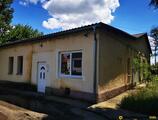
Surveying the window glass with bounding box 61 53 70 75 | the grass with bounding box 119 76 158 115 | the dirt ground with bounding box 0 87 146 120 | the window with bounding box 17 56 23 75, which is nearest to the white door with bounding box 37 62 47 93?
the window glass with bounding box 61 53 70 75

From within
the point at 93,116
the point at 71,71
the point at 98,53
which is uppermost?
the point at 98,53

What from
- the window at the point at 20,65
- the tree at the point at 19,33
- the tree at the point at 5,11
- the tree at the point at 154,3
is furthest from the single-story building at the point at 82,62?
the tree at the point at 19,33

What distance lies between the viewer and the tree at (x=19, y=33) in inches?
1414

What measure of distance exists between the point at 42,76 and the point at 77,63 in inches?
153

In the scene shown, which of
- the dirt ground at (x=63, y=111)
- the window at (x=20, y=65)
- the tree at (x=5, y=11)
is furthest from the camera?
the tree at (x=5, y=11)

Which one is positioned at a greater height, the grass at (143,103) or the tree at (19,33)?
the tree at (19,33)

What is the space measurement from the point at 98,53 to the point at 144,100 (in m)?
3.68

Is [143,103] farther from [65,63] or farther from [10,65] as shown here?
[10,65]

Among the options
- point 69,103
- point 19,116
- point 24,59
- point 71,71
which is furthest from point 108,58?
point 24,59

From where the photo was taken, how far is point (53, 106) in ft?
42.3

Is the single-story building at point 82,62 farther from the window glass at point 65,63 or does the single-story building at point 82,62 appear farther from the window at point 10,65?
the window at point 10,65

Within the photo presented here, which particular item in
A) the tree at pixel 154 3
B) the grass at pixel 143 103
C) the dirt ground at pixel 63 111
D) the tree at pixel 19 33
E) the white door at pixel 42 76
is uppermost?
the tree at pixel 19 33

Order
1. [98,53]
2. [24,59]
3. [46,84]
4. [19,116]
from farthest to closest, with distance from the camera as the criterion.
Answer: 1. [24,59]
2. [46,84]
3. [98,53]
4. [19,116]

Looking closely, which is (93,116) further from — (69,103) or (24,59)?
(24,59)
